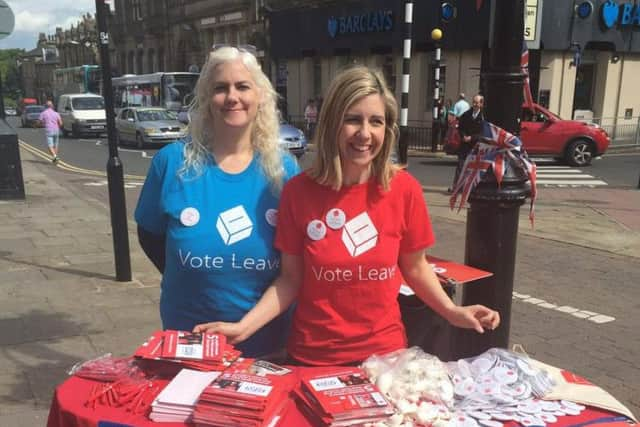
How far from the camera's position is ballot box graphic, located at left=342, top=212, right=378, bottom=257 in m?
1.96

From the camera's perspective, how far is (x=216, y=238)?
2117 mm

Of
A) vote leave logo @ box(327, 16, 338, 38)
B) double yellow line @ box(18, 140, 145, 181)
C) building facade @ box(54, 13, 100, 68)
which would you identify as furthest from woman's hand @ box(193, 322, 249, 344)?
building facade @ box(54, 13, 100, 68)

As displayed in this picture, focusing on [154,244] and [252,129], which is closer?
[252,129]

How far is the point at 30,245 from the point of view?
728 cm

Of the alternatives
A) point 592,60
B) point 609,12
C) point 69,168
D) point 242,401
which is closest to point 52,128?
point 69,168

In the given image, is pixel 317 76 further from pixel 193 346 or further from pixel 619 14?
pixel 193 346

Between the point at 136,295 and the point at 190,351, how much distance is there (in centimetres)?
384

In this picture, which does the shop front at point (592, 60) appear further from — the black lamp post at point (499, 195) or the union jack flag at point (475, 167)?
the union jack flag at point (475, 167)

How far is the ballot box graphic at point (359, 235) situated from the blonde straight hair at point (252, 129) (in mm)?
372

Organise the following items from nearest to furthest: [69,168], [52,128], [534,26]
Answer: [534,26], [69,168], [52,128]

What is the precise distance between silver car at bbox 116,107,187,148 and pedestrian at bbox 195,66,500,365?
1969 cm

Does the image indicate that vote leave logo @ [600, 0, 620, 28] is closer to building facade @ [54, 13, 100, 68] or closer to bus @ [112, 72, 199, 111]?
bus @ [112, 72, 199, 111]

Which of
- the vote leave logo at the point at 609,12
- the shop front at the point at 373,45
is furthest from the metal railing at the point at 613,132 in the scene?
the vote leave logo at the point at 609,12

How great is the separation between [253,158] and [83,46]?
264 feet
